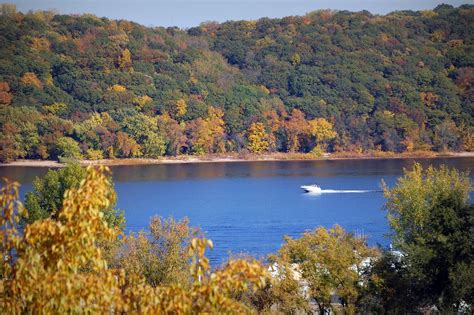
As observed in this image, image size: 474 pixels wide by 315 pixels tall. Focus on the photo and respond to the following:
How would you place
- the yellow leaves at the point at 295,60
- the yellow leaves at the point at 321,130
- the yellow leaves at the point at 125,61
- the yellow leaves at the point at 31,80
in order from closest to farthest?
the yellow leaves at the point at 31,80 → the yellow leaves at the point at 321,130 → the yellow leaves at the point at 125,61 → the yellow leaves at the point at 295,60

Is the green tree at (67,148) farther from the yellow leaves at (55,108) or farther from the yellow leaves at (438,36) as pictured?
the yellow leaves at (438,36)

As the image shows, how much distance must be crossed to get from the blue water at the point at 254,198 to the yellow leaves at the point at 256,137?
577 cm

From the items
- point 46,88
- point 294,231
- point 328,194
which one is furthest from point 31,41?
point 294,231

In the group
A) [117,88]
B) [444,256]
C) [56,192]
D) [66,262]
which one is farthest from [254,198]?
→ [66,262]

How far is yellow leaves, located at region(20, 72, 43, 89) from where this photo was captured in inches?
4045

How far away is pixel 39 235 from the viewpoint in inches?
275

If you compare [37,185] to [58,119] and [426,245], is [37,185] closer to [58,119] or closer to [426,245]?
[426,245]

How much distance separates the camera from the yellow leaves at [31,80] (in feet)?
337

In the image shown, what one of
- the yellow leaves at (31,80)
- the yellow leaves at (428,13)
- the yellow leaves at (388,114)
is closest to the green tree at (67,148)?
the yellow leaves at (31,80)

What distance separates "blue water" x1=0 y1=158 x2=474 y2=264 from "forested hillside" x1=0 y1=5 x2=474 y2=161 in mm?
5907

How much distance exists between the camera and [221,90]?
11250 centimetres

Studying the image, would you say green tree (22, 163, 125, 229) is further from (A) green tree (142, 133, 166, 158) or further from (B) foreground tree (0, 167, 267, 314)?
(A) green tree (142, 133, 166, 158)

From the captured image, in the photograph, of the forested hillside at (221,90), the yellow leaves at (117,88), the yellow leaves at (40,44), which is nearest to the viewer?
the forested hillside at (221,90)

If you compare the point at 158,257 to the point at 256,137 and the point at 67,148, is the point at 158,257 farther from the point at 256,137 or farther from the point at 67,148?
the point at 256,137
